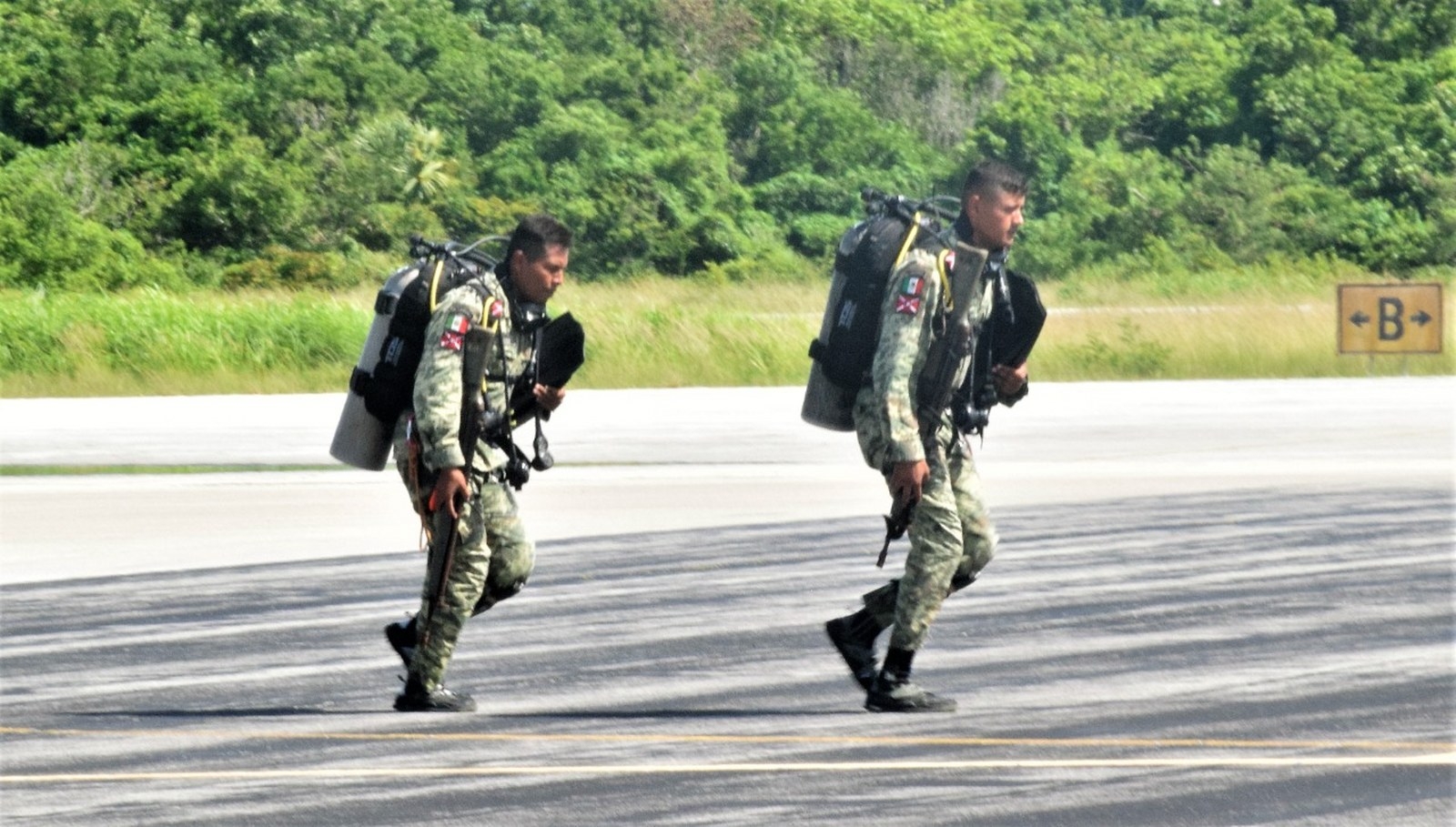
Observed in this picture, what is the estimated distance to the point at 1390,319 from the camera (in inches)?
1161

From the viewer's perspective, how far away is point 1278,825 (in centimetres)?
627

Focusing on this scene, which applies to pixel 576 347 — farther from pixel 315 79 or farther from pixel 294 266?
pixel 315 79

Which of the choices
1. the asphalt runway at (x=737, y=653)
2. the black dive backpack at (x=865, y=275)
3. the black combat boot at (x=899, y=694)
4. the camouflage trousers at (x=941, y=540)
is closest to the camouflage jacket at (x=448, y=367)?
the asphalt runway at (x=737, y=653)

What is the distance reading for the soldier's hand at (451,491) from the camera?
7.67m

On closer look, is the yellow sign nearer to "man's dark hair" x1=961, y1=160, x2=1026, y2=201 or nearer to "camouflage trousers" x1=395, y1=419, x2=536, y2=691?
"man's dark hair" x1=961, y1=160, x2=1026, y2=201

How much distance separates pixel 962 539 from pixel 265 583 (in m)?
4.73

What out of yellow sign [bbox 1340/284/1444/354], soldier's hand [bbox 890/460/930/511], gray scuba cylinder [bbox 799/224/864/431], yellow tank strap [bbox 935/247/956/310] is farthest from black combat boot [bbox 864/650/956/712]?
yellow sign [bbox 1340/284/1444/354]

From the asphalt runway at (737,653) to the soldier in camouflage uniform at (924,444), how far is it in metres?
0.27

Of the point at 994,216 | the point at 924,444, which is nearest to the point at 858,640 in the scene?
the point at 924,444

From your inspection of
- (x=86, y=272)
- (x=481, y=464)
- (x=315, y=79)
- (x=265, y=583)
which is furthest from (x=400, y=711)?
(x=315, y=79)

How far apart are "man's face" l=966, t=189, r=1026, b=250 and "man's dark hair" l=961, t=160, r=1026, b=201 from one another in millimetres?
12

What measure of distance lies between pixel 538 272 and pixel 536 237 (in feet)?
0.37

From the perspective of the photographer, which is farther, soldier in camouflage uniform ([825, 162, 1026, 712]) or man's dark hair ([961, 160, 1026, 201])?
man's dark hair ([961, 160, 1026, 201])

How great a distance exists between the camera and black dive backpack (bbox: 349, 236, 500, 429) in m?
7.79
